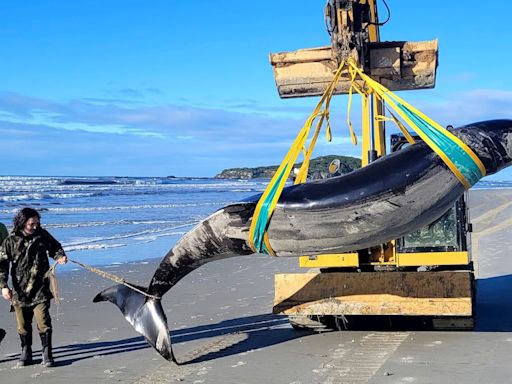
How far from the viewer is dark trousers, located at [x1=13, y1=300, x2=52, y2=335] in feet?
24.9

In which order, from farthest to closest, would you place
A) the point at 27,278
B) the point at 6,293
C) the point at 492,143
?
1. the point at 27,278
2. the point at 6,293
3. the point at 492,143

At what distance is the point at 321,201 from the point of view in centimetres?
532

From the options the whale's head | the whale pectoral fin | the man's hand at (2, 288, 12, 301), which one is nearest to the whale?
the whale's head

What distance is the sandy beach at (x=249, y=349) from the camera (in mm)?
6926

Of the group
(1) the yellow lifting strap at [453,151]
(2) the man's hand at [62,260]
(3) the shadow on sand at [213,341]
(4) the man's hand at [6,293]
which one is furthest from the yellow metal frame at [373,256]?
(4) the man's hand at [6,293]

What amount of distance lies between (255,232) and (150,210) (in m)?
31.7

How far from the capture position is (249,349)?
319 inches

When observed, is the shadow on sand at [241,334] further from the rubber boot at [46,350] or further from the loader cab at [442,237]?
the loader cab at [442,237]

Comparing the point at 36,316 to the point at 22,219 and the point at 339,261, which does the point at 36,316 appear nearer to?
the point at 22,219

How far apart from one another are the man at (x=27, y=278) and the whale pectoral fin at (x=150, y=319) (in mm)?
913

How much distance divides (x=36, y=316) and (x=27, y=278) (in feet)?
1.40

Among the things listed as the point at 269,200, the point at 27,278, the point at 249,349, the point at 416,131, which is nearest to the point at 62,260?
the point at 27,278

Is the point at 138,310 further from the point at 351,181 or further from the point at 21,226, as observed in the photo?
the point at 351,181

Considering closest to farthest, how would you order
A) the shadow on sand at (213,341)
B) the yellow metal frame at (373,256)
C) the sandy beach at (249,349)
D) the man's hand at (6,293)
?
1. the sandy beach at (249,349)
2. the man's hand at (6,293)
3. the shadow on sand at (213,341)
4. the yellow metal frame at (373,256)
